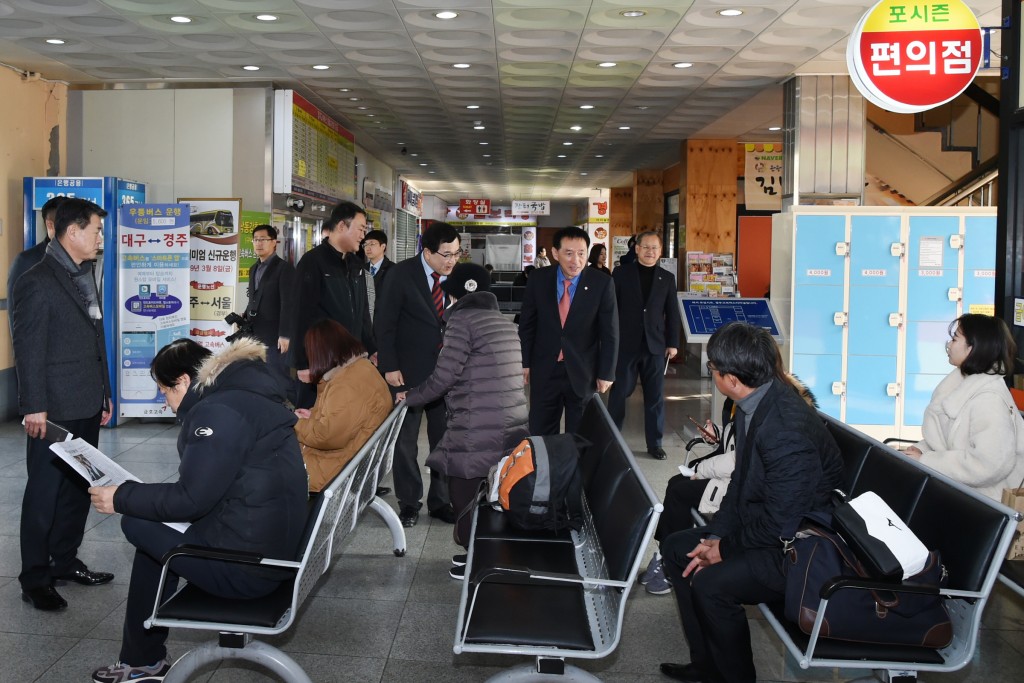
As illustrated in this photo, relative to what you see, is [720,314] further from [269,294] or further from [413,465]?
[269,294]

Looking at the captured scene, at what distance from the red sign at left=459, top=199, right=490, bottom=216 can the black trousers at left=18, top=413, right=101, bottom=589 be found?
65.8ft

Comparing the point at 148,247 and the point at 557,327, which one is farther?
the point at 148,247

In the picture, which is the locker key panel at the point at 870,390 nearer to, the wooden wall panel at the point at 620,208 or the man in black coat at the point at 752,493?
the man in black coat at the point at 752,493

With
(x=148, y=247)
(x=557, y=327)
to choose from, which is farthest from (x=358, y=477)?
(x=148, y=247)

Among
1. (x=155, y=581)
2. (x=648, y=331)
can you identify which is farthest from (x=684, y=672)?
(x=648, y=331)

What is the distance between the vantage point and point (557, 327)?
574 centimetres

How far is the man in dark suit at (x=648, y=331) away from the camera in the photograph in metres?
6.96

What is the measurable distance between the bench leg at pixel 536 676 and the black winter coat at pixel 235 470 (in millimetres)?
794

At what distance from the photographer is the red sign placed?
77.7 feet

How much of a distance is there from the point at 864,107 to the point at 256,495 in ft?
26.4

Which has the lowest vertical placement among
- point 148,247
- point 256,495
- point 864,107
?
point 256,495

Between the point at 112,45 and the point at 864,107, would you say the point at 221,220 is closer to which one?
the point at 112,45

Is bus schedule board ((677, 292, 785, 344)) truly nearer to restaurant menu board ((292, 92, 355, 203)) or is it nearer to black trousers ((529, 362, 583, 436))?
black trousers ((529, 362, 583, 436))

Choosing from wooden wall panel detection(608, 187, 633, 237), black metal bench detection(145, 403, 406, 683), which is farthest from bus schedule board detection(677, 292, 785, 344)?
wooden wall panel detection(608, 187, 633, 237)
